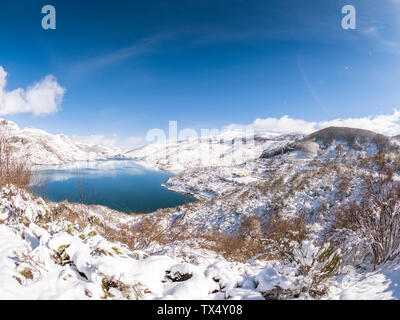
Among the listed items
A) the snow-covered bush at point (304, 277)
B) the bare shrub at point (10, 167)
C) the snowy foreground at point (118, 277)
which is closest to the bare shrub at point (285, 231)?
the snow-covered bush at point (304, 277)

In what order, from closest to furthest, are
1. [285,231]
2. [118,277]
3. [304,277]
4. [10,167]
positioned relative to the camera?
[118,277] → [304,277] → [10,167] → [285,231]

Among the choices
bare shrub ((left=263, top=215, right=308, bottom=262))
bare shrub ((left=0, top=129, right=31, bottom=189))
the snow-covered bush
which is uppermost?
bare shrub ((left=0, top=129, right=31, bottom=189))

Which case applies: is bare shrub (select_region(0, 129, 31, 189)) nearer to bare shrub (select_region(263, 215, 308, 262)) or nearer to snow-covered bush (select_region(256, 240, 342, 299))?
snow-covered bush (select_region(256, 240, 342, 299))

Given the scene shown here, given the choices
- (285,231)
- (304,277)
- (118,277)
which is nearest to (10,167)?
(118,277)

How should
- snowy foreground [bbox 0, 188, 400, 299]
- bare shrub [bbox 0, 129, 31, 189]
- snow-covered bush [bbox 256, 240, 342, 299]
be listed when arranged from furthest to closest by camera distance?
bare shrub [bbox 0, 129, 31, 189], snow-covered bush [bbox 256, 240, 342, 299], snowy foreground [bbox 0, 188, 400, 299]

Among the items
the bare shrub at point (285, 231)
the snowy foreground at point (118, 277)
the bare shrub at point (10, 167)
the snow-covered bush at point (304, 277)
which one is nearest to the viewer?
the snowy foreground at point (118, 277)

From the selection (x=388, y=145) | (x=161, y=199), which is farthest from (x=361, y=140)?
(x=161, y=199)

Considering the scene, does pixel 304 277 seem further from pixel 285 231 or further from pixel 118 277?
pixel 285 231

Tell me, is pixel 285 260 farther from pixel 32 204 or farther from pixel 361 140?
pixel 361 140

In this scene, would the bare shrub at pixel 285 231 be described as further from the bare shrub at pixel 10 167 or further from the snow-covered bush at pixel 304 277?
the bare shrub at pixel 10 167

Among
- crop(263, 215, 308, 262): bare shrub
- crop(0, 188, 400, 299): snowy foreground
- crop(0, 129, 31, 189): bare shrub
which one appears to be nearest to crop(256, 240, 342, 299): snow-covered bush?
crop(0, 188, 400, 299): snowy foreground
